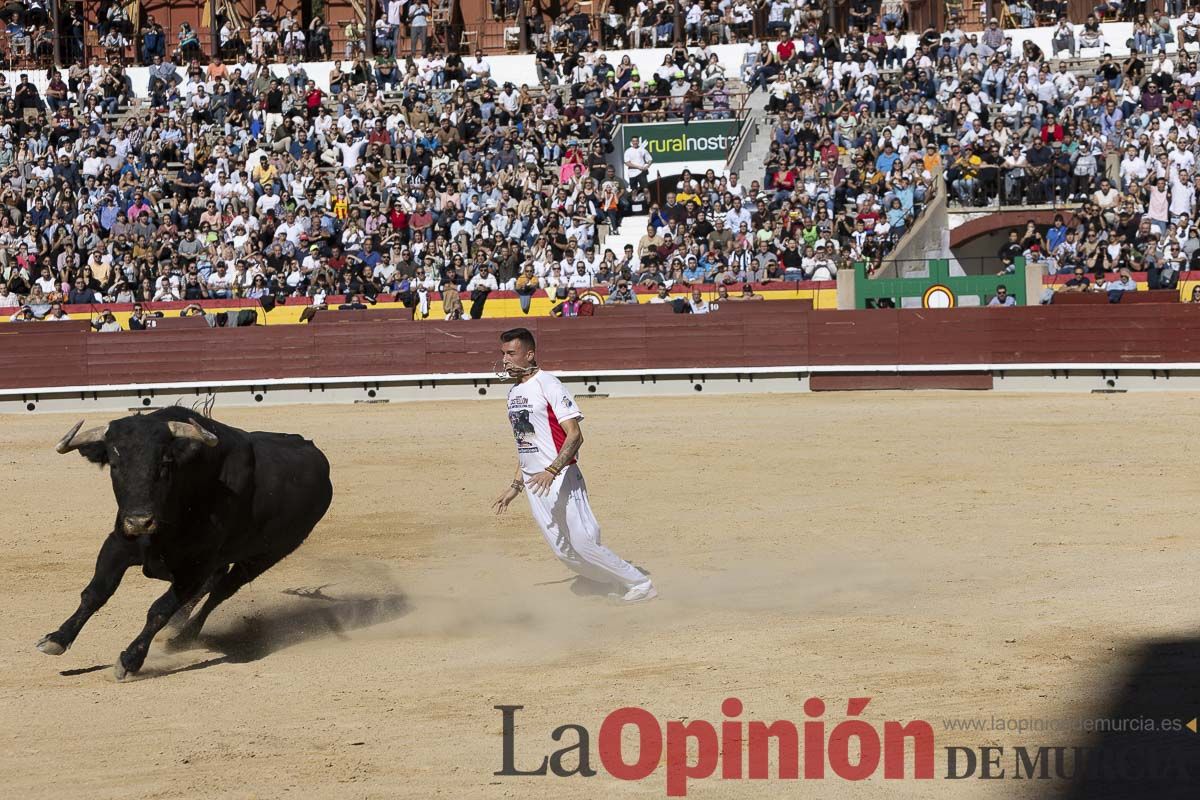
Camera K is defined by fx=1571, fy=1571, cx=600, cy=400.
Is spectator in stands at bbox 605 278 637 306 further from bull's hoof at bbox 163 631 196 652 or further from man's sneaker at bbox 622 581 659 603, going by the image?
bull's hoof at bbox 163 631 196 652

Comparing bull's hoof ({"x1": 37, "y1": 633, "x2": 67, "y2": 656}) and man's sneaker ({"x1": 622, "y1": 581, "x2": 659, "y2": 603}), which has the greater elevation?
bull's hoof ({"x1": 37, "y1": 633, "x2": 67, "y2": 656})

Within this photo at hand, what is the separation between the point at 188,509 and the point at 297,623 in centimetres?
122

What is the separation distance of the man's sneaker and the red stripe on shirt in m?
0.74

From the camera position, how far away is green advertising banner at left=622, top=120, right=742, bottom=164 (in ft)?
82.1

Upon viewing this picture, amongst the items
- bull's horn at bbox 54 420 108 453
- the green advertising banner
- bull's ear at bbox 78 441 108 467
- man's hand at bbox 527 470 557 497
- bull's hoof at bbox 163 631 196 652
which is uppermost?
the green advertising banner

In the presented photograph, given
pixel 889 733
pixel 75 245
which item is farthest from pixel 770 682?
pixel 75 245

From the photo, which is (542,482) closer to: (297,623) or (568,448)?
(568,448)

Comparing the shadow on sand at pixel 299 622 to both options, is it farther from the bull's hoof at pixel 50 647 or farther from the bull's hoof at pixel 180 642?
the bull's hoof at pixel 50 647

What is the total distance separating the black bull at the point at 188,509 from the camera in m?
6.43

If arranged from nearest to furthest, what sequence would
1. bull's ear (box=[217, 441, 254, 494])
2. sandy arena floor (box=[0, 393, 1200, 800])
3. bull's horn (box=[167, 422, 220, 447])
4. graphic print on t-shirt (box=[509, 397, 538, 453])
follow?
sandy arena floor (box=[0, 393, 1200, 800])
bull's horn (box=[167, 422, 220, 447])
bull's ear (box=[217, 441, 254, 494])
graphic print on t-shirt (box=[509, 397, 538, 453])

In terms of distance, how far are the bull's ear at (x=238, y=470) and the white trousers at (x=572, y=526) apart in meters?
1.40

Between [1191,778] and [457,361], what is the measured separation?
16.9 metres

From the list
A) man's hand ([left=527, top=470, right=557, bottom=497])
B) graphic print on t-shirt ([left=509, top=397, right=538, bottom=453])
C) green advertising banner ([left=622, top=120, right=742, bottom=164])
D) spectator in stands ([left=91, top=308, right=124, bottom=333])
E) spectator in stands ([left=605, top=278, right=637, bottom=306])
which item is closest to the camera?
man's hand ([left=527, top=470, right=557, bottom=497])

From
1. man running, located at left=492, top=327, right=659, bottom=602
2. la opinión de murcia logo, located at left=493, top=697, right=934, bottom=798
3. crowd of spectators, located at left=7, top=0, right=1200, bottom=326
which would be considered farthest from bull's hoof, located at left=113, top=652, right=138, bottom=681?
crowd of spectators, located at left=7, top=0, right=1200, bottom=326
